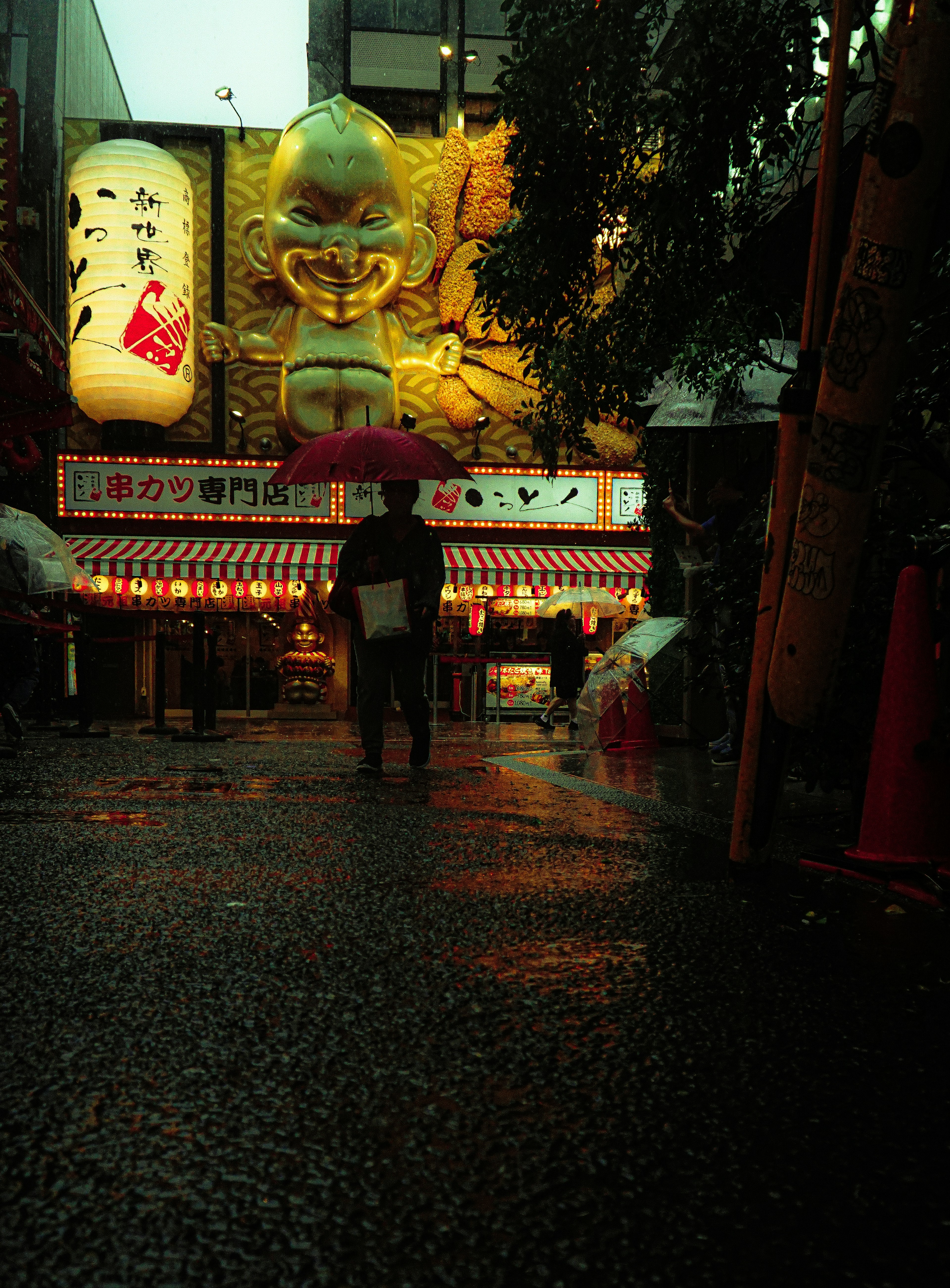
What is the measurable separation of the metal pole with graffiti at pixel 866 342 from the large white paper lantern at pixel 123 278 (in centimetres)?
1697

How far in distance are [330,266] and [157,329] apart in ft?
10.4

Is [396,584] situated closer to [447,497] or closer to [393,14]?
[447,497]

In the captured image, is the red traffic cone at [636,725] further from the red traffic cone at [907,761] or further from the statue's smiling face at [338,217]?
the statue's smiling face at [338,217]

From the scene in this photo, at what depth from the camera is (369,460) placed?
7949 mm

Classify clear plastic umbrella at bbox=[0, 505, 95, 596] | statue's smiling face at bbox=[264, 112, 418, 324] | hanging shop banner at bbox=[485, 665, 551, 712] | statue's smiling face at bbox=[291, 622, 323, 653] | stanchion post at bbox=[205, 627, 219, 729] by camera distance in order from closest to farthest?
clear plastic umbrella at bbox=[0, 505, 95, 596]
stanchion post at bbox=[205, 627, 219, 729]
hanging shop banner at bbox=[485, 665, 551, 712]
statue's smiling face at bbox=[264, 112, 418, 324]
statue's smiling face at bbox=[291, 622, 323, 653]

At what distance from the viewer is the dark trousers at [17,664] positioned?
9.36m

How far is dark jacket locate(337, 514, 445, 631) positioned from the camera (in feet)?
20.2

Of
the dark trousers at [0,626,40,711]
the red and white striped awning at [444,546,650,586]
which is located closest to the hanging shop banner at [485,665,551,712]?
the red and white striped awning at [444,546,650,586]

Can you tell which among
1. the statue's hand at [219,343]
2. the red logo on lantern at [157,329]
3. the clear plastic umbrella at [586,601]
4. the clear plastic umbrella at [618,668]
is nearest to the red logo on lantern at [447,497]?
the clear plastic umbrella at [586,601]

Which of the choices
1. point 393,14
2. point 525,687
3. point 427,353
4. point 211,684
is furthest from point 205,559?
point 393,14

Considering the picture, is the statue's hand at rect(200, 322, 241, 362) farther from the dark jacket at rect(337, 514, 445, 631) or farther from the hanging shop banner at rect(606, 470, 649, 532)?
the dark jacket at rect(337, 514, 445, 631)

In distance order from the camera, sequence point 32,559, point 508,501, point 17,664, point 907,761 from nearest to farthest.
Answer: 1. point 907,761
2. point 17,664
3. point 32,559
4. point 508,501

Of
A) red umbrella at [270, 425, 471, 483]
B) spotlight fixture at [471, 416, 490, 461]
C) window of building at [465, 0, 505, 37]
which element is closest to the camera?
red umbrella at [270, 425, 471, 483]

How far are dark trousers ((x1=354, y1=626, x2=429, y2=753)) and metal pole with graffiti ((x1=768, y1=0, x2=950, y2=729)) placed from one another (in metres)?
3.91
